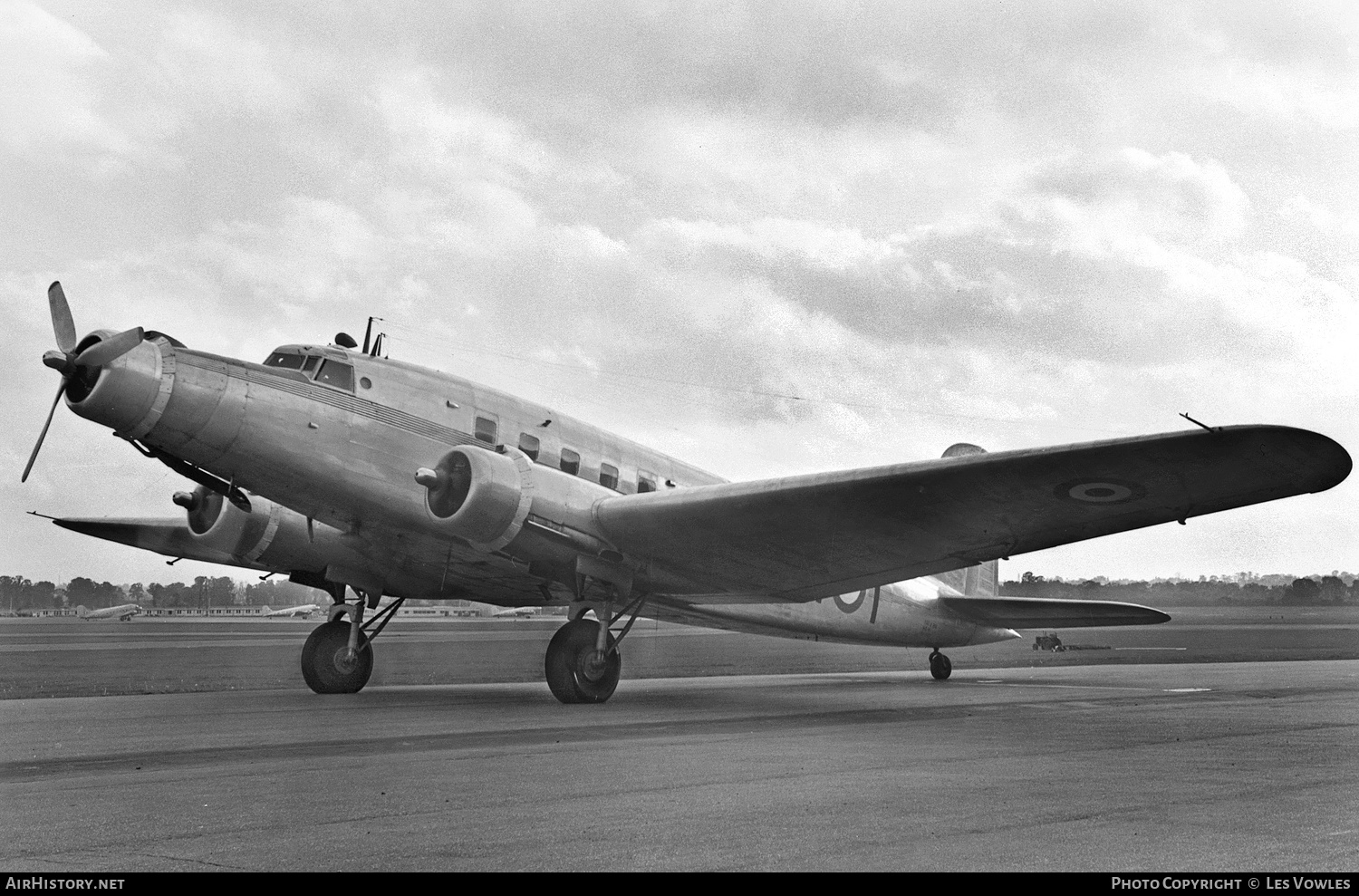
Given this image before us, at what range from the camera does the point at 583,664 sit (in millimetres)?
15039

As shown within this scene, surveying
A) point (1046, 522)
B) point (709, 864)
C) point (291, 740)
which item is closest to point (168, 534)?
point (291, 740)

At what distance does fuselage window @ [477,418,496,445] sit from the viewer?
15328 mm

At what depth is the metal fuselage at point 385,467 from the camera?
1322 centimetres

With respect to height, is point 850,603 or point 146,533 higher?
point 146,533

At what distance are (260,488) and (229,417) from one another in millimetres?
1199

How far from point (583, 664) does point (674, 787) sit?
7656 mm

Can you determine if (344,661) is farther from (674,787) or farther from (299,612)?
(299,612)

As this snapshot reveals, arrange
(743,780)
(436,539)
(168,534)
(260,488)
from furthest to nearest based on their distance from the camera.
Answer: (168,534) < (436,539) < (260,488) < (743,780)

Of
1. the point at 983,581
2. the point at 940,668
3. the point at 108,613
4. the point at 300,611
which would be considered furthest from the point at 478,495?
the point at 108,613

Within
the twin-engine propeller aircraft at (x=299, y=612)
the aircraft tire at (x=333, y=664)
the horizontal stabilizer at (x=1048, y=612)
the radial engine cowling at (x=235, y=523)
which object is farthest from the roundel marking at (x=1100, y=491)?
the twin-engine propeller aircraft at (x=299, y=612)

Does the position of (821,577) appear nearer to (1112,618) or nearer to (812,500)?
(812,500)

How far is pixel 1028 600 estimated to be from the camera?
21.6 metres

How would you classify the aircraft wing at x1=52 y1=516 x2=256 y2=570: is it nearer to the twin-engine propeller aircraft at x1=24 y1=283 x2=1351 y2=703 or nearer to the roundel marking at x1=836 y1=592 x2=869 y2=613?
the twin-engine propeller aircraft at x1=24 y1=283 x2=1351 y2=703

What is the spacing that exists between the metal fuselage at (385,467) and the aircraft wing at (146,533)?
6.47ft
